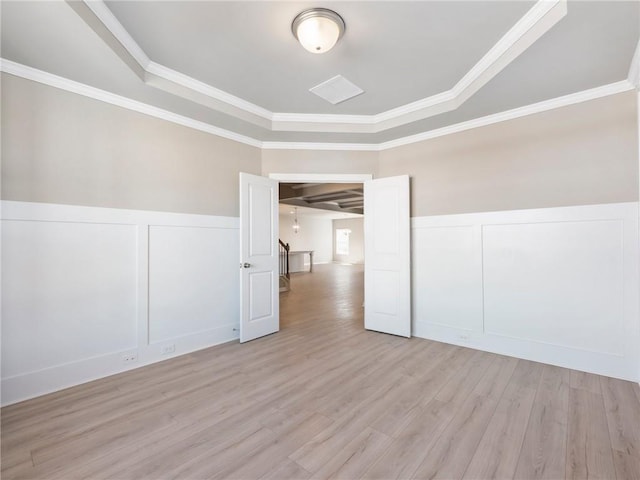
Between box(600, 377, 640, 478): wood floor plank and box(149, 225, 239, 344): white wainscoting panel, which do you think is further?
box(149, 225, 239, 344): white wainscoting panel

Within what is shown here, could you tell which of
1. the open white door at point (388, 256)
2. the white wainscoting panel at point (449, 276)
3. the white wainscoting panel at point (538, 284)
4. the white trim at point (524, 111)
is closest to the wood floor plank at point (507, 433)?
the white wainscoting panel at point (538, 284)

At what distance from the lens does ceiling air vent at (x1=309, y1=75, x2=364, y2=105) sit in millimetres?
2941

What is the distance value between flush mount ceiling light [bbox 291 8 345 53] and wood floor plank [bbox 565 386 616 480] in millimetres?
2988

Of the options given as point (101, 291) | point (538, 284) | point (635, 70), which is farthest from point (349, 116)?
point (101, 291)

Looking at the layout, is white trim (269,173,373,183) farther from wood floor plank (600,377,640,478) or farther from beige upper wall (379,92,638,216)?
wood floor plank (600,377,640,478)

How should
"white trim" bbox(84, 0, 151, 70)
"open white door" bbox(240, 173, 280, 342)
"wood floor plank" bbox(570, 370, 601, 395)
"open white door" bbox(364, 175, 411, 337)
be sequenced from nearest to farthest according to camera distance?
"white trim" bbox(84, 0, 151, 70) → "wood floor plank" bbox(570, 370, 601, 395) → "open white door" bbox(240, 173, 280, 342) → "open white door" bbox(364, 175, 411, 337)

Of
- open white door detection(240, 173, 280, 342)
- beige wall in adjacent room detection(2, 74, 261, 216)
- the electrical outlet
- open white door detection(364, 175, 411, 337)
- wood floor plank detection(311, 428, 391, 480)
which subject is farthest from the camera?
open white door detection(364, 175, 411, 337)

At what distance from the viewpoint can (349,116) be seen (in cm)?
372

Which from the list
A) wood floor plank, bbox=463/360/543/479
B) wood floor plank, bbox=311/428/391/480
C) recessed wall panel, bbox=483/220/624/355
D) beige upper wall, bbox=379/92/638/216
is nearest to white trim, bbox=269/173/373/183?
beige upper wall, bbox=379/92/638/216

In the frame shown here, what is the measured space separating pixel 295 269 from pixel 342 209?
306 cm

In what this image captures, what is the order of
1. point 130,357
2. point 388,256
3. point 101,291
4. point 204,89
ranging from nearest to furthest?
1. point 101,291
2. point 130,357
3. point 204,89
4. point 388,256

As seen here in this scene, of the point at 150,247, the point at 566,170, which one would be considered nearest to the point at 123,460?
the point at 150,247

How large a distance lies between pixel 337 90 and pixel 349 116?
648 millimetres

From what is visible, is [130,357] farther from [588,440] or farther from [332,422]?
[588,440]
